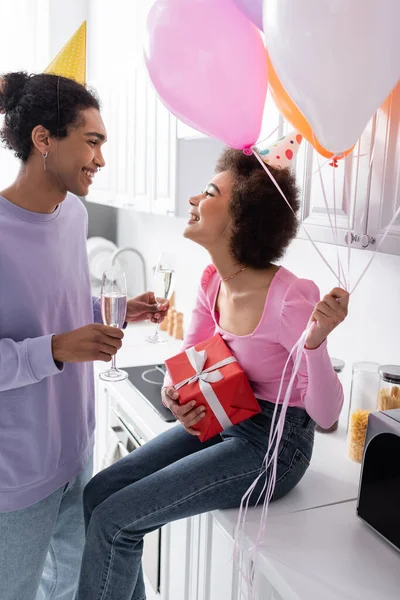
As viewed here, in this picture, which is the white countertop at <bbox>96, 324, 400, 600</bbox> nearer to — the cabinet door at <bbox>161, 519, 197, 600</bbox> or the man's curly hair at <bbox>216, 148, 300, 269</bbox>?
the cabinet door at <bbox>161, 519, 197, 600</bbox>

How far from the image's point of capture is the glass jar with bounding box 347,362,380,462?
4.51ft

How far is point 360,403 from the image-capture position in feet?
4.75

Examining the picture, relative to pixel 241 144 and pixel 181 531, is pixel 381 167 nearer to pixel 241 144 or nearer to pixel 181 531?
pixel 241 144

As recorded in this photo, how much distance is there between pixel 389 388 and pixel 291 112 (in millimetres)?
648

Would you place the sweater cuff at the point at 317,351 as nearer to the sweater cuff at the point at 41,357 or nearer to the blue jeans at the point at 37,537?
the sweater cuff at the point at 41,357

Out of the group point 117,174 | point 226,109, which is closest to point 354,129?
point 226,109

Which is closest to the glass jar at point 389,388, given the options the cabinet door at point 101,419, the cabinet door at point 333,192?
the cabinet door at point 333,192

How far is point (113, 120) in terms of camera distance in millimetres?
2674

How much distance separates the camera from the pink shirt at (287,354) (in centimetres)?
108

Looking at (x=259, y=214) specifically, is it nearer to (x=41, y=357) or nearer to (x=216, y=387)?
(x=216, y=387)

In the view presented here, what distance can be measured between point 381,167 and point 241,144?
287 millimetres

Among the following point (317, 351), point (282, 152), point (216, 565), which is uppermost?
point (282, 152)

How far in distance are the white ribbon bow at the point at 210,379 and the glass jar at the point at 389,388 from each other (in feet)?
1.17

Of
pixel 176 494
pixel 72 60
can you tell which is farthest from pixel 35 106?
pixel 176 494
